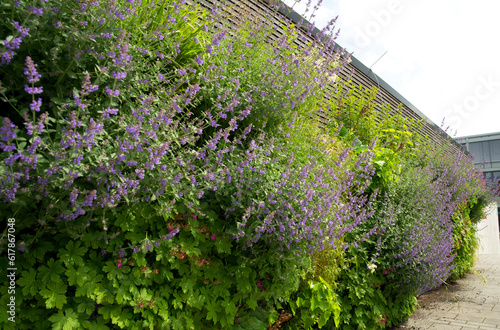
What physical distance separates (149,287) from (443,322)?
3962mm

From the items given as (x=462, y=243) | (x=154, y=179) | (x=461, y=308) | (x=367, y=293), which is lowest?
(x=461, y=308)

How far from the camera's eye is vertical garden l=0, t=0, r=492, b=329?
5.54ft

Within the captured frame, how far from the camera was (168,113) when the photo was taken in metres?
2.00

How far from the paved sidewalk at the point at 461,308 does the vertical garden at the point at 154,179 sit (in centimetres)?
148

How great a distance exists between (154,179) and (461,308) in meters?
5.18

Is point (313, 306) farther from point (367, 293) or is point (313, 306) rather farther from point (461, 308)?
point (461, 308)

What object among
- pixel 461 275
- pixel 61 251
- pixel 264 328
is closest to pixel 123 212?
pixel 61 251

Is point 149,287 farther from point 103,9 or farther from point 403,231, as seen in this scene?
point 403,231

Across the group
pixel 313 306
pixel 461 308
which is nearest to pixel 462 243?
pixel 461 308

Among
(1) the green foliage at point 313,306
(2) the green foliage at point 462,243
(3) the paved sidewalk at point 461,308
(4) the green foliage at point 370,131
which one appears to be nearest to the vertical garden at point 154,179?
(1) the green foliage at point 313,306

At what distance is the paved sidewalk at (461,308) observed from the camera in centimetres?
443

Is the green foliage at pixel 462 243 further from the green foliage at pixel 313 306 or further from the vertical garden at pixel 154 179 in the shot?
the green foliage at pixel 313 306

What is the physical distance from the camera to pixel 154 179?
1977 mm

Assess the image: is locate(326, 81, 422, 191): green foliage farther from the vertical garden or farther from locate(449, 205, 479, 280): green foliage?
locate(449, 205, 479, 280): green foliage
